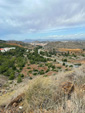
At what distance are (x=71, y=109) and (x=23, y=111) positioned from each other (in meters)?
1.77

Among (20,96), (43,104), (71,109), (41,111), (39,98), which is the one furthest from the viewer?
(20,96)

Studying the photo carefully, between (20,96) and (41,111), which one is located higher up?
(41,111)

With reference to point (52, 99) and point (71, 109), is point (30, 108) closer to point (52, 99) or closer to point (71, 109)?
point (52, 99)

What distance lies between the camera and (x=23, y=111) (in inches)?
126

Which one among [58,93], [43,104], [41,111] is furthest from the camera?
[58,93]

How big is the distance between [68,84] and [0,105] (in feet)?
10.3

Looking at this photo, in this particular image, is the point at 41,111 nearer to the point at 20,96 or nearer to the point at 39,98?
the point at 39,98

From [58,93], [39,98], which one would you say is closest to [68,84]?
[58,93]

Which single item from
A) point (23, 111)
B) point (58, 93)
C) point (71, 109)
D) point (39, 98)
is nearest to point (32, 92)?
point (39, 98)

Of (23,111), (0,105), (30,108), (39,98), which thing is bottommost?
(0,105)

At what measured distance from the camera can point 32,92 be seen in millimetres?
3473

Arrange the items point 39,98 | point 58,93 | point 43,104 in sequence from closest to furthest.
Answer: point 43,104 → point 39,98 → point 58,93

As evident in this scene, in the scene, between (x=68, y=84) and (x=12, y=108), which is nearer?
(x=12, y=108)

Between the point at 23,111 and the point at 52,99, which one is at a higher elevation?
the point at 52,99
